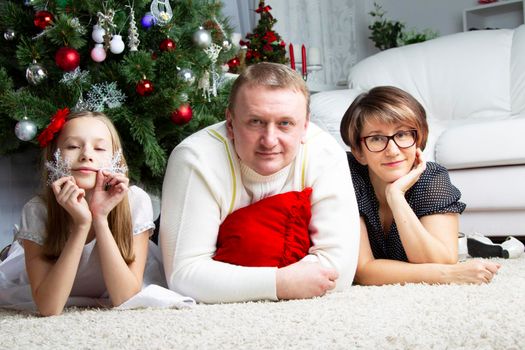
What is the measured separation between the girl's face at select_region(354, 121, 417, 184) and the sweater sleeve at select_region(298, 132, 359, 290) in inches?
5.9

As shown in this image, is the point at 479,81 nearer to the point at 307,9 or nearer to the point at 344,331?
the point at 307,9

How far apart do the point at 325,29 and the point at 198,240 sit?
A: 11.2 feet

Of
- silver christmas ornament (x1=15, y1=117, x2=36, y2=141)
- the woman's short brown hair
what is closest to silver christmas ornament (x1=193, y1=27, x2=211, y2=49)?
silver christmas ornament (x1=15, y1=117, x2=36, y2=141)

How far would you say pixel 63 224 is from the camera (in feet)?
4.59

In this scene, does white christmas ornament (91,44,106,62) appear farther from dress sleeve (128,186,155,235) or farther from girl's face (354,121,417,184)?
girl's face (354,121,417,184)

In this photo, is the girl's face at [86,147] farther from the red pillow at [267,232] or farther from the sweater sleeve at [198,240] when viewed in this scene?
the red pillow at [267,232]

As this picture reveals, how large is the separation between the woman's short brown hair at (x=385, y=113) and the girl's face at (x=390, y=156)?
0.6 inches

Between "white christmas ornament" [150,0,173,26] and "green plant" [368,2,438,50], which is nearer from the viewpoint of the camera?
"white christmas ornament" [150,0,173,26]

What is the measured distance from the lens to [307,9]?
14.4 feet

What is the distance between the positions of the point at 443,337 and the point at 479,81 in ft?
8.05

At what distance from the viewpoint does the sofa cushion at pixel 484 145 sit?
234 centimetres

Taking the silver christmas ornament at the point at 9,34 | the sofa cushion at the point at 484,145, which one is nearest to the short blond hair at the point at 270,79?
the silver christmas ornament at the point at 9,34

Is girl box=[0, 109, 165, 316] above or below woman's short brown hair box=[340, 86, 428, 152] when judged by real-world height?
below

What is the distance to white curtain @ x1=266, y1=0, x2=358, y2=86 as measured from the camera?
4.27 m
